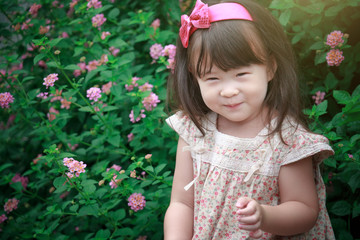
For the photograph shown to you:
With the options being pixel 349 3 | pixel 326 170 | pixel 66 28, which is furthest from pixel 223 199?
pixel 66 28

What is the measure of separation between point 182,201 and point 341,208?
27.0 inches

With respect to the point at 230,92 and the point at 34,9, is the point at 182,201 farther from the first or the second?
the point at 34,9

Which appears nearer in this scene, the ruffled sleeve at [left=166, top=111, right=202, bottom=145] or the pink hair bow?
the pink hair bow

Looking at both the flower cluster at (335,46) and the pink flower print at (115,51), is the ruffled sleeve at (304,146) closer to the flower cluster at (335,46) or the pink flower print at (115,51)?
the flower cluster at (335,46)

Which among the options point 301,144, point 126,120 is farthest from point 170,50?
point 301,144

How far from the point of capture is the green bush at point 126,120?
167 cm

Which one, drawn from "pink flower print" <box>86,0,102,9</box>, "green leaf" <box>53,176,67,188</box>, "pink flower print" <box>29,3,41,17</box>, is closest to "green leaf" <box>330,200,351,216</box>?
"green leaf" <box>53,176,67,188</box>

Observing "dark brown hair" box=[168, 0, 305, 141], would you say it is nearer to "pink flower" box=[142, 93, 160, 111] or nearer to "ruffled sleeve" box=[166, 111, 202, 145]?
"ruffled sleeve" box=[166, 111, 202, 145]

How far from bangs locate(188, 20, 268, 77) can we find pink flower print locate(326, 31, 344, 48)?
1.99 ft

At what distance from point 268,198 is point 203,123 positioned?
37 centimetres

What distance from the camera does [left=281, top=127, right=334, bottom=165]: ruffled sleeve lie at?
4.29 ft

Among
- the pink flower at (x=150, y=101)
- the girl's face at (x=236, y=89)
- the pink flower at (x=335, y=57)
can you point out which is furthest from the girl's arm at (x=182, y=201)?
the pink flower at (x=335, y=57)

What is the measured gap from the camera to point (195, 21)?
1.29 meters

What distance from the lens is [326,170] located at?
1.81 metres
